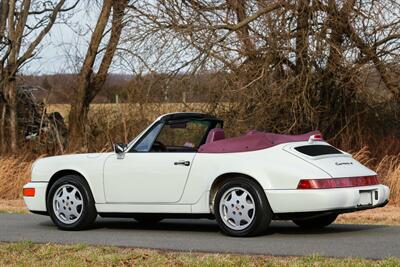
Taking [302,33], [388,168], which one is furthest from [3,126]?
[388,168]

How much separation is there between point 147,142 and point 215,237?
154 centimetres

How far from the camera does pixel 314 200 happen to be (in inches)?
343

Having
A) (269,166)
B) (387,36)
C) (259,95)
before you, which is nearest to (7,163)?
Result: (259,95)

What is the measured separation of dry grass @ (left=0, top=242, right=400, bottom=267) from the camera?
7.30 meters

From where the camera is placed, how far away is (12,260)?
8.01 m

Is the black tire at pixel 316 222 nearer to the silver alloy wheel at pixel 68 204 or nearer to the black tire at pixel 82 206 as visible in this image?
the black tire at pixel 82 206

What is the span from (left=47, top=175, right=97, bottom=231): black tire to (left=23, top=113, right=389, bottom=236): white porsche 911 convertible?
1 centimetres

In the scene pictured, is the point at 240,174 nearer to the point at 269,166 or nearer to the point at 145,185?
the point at 269,166

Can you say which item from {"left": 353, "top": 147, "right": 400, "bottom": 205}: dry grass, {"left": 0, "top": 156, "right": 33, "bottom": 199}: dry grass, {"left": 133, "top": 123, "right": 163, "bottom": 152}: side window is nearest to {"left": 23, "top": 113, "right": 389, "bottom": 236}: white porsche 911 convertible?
{"left": 133, "top": 123, "right": 163, "bottom": 152}: side window

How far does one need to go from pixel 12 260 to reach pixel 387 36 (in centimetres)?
1246

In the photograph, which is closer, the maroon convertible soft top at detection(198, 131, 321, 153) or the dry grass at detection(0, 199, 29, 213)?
the maroon convertible soft top at detection(198, 131, 321, 153)

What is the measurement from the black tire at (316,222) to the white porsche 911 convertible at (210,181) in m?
0.01

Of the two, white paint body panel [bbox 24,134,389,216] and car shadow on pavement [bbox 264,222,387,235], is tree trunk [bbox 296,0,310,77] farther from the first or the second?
white paint body panel [bbox 24,134,389,216]

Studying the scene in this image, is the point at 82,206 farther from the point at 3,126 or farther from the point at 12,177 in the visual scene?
the point at 3,126
